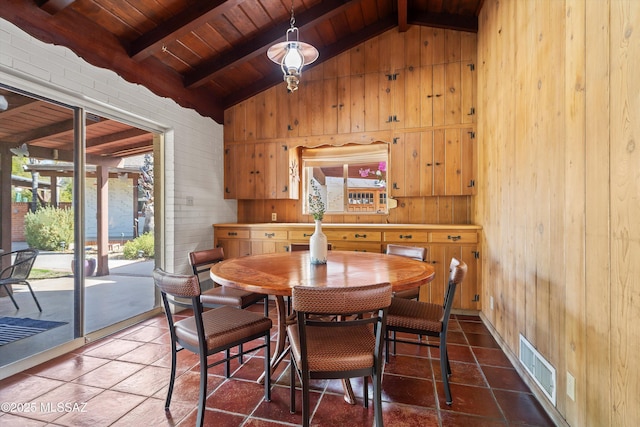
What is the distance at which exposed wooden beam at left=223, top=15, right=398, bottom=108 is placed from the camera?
13.0ft

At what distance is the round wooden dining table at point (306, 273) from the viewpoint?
1.63 m

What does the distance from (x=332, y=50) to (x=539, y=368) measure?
4.08m

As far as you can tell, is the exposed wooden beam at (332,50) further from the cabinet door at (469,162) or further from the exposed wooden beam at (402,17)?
the cabinet door at (469,162)

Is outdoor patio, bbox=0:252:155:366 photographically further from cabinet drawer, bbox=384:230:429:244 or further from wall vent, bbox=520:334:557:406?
wall vent, bbox=520:334:557:406

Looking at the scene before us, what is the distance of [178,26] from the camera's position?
9.47 feet

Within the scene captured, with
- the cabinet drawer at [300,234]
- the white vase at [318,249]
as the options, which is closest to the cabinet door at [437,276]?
the cabinet drawer at [300,234]

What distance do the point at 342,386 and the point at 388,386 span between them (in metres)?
0.32

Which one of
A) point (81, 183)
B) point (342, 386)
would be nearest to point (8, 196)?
point (81, 183)

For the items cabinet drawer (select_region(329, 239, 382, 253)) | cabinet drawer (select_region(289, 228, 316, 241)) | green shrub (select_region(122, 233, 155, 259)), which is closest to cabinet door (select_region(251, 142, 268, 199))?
cabinet drawer (select_region(289, 228, 316, 241))

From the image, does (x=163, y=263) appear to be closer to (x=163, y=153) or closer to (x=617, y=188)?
(x=163, y=153)

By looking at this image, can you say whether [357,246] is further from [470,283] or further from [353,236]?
[470,283]

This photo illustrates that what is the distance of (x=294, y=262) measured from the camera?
2.27 metres

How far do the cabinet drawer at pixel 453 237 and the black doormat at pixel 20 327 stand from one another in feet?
12.3

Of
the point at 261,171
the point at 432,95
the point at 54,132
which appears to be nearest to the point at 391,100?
the point at 432,95
